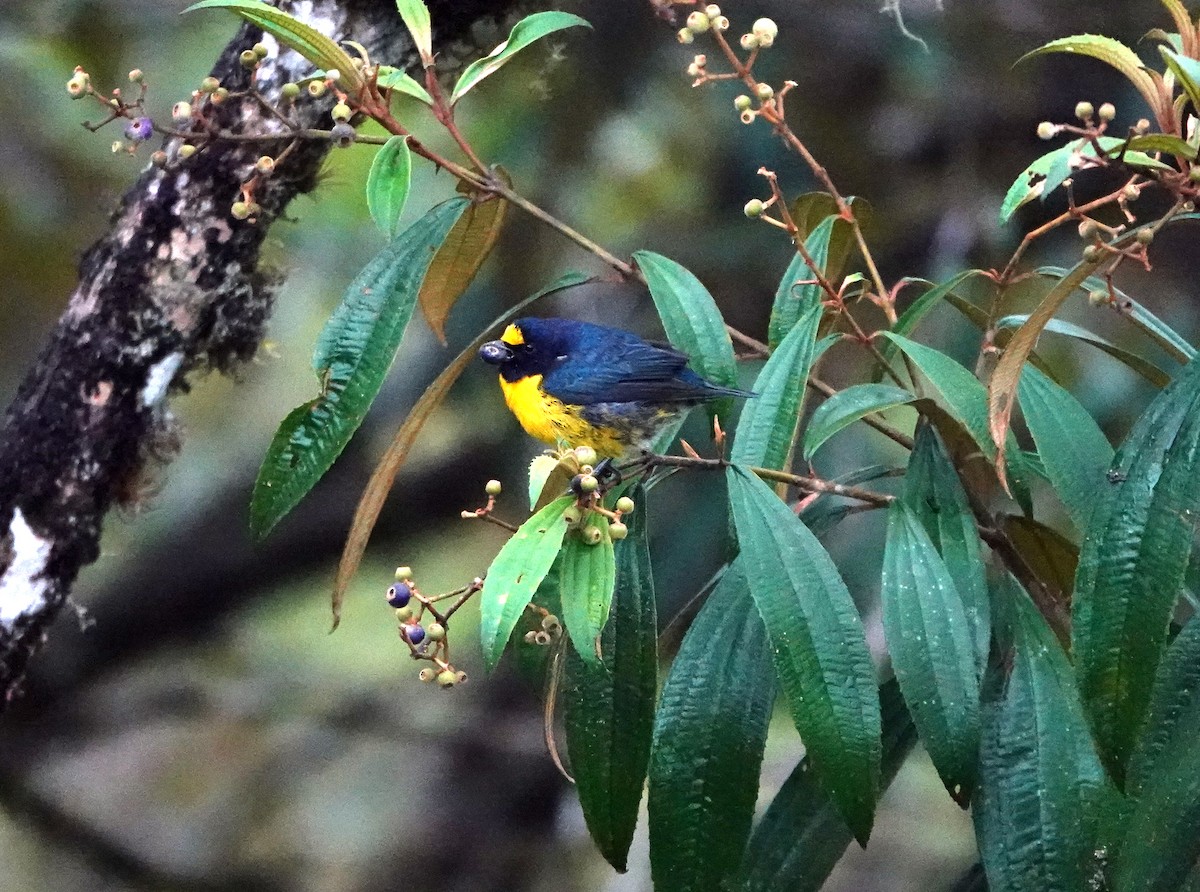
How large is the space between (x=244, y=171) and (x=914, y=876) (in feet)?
7.12

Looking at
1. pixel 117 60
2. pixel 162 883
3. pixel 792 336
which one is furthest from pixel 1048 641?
pixel 117 60

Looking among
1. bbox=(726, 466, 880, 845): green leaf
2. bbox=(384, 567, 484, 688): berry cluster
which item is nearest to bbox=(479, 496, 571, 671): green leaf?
bbox=(384, 567, 484, 688): berry cluster

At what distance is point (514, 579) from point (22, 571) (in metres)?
1.17

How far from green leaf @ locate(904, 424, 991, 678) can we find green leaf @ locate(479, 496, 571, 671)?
45 cm

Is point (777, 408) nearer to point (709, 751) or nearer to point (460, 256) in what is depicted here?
point (709, 751)

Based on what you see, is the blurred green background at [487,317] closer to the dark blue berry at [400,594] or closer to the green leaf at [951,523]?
the green leaf at [951,523]

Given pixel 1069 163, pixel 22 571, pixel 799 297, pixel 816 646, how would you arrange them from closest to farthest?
1. pixel 1069 163
2. pixel 816 646
3. pixel 799 297
4. pixel 22 571

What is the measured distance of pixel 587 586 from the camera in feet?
3.29

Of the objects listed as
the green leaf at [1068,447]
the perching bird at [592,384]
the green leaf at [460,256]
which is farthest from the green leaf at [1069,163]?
the perching bird at [592,384]

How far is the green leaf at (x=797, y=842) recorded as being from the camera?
4.38ft

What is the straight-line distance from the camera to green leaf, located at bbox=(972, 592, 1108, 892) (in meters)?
1.17

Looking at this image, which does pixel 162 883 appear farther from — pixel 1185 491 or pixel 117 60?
pixel 1185 491

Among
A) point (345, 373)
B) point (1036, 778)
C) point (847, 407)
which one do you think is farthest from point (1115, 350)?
point (345, 373)

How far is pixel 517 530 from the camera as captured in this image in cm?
101
